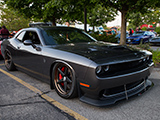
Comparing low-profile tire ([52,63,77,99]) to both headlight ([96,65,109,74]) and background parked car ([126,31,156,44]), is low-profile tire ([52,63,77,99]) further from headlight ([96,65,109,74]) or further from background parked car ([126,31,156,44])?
background parked car ([126,31,156,44])

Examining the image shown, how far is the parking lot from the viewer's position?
2512 mm

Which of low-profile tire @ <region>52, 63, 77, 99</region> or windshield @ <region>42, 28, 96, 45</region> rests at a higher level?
windshield @ <region>42, 28, 96, 45</region>

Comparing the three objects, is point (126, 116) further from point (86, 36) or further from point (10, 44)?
point (10, 44)

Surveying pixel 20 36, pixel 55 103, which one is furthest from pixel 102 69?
pixel 20 36

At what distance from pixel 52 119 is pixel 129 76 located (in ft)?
4.56

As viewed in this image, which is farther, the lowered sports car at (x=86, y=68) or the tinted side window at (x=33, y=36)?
the tinted side window at (x=33, y=36)

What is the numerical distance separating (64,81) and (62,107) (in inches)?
19.3

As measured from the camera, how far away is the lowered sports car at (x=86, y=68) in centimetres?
257

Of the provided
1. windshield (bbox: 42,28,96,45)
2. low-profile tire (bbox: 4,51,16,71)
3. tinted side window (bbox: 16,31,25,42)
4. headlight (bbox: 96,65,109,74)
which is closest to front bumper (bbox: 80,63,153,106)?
headlight (bbox: 96,65,109,74)

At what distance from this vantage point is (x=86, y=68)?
2568 mm

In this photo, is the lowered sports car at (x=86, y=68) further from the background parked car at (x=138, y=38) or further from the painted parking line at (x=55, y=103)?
the background parked car at (x=138, y=38)

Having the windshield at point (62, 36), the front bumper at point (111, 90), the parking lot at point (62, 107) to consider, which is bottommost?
the parking lot at point (62, 107)

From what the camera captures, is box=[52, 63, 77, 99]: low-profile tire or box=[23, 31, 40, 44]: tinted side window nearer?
box=[52, 63, 77, 99]: low-profile tire

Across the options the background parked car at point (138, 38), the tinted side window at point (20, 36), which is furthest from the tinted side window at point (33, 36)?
→ the background parked car at point (138, 38)
